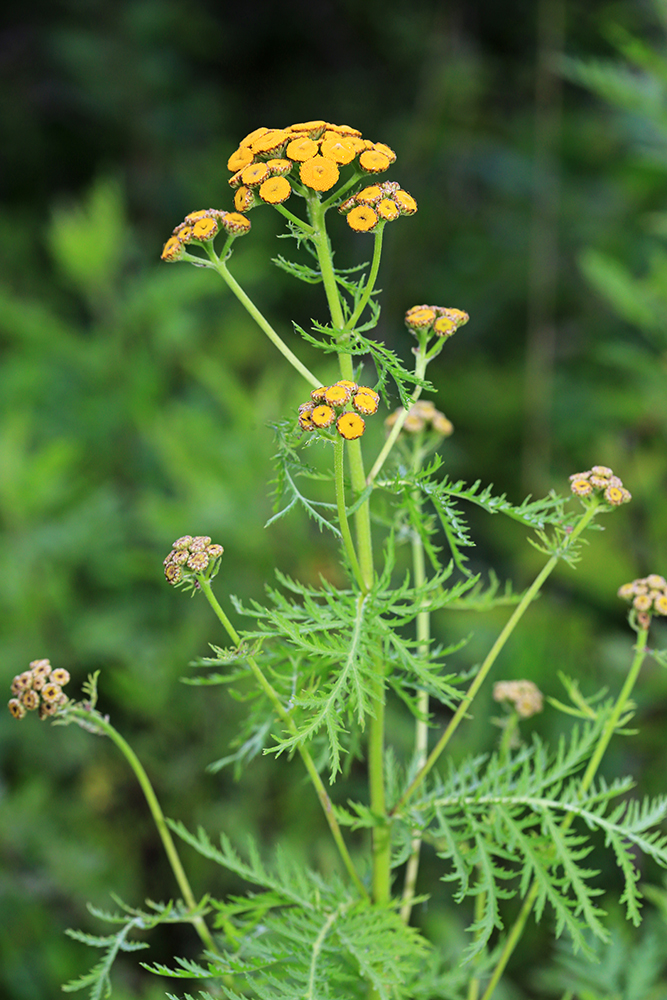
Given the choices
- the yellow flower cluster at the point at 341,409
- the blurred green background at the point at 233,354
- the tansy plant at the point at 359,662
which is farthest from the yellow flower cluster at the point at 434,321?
the blurred green background at the point at 233,354

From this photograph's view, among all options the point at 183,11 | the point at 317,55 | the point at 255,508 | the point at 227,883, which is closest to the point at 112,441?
the point at 255,508

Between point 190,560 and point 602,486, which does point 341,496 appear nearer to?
point 190,560

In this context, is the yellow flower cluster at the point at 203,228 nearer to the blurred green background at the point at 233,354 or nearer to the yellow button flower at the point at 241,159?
the yellow button flower at the point at 241,159

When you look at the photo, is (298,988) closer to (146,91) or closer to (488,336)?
(488,336)

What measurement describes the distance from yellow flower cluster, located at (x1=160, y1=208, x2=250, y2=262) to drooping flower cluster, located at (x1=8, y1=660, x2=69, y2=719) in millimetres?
350

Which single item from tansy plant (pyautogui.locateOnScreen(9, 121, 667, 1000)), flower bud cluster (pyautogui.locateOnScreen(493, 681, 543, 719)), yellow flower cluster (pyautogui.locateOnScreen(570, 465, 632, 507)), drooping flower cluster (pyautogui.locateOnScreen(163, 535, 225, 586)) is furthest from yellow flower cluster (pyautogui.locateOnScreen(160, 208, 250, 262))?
flower bud cluster (pyautogui.locateOnScreen(493, 681, 543, 719))

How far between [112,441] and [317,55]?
11.2 ft

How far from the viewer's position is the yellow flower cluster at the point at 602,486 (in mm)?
658

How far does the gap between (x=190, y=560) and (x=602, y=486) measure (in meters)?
0.33

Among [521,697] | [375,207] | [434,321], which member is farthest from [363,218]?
[521,697]

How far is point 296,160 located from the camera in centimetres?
59

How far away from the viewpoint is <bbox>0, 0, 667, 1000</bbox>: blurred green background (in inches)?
72.3

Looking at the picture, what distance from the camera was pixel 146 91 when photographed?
171 inches

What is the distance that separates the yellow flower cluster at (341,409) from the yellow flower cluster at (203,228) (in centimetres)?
16
